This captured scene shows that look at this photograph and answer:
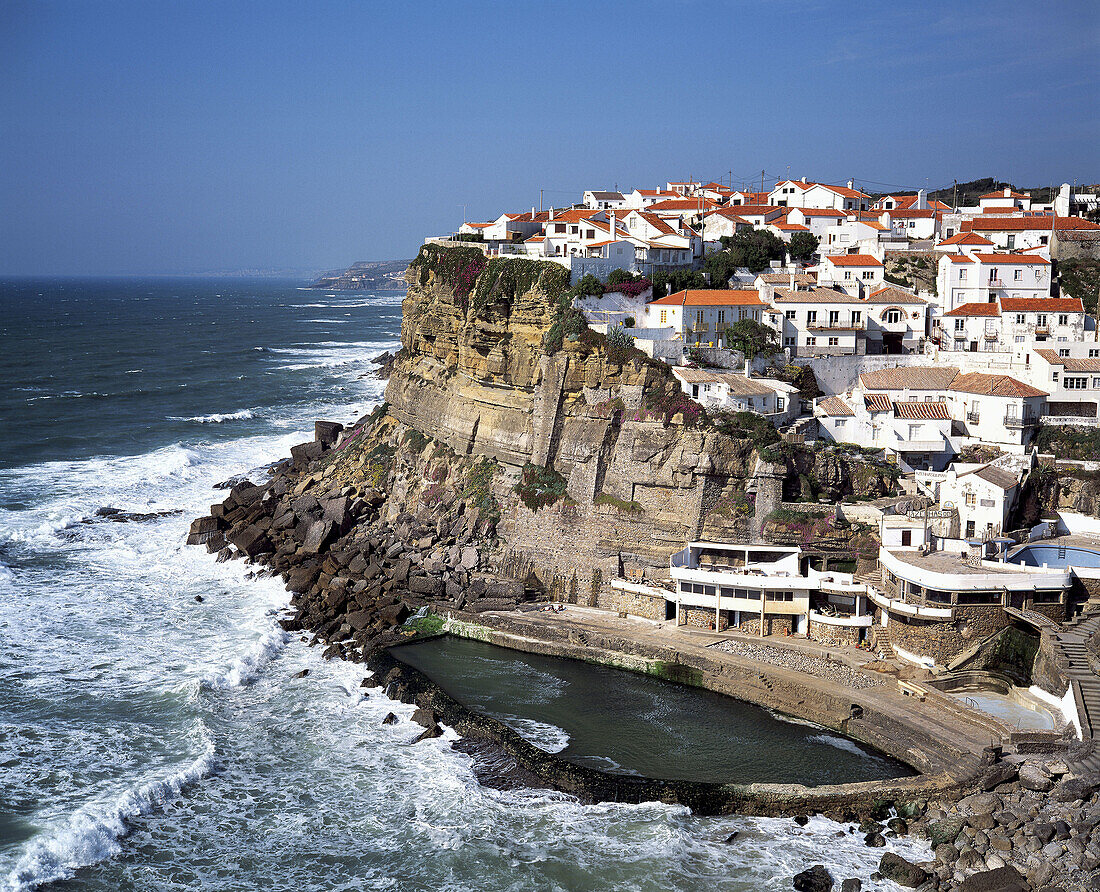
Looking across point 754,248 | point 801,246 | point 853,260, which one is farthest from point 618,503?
point 801,246

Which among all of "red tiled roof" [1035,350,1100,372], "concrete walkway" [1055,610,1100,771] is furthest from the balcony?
"concrete walkway" [1055,610,1100,771]

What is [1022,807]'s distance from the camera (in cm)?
2253

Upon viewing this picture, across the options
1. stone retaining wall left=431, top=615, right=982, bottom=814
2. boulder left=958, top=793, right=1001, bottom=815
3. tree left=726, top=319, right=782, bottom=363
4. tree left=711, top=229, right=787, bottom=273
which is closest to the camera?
boulder left=958, top=793, right=1001, bottom=815

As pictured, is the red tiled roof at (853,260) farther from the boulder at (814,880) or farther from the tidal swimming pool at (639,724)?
the boulder at (814,880)

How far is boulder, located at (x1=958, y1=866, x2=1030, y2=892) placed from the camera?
2017 cm

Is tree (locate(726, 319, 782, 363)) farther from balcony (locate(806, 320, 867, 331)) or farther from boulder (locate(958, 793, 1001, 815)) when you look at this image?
boulder (locate(958, 793, 1001, 815))

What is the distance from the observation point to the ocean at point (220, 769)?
21844mm

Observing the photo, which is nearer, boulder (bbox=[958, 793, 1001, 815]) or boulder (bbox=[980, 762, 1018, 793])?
boulder (bbox=[958, 793, 1001, 815])

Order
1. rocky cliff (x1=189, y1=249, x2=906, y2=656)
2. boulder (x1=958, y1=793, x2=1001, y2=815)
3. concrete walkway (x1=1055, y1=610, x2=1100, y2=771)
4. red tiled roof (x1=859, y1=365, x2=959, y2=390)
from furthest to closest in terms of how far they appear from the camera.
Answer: red tiled roof (x1=859, y1=365, x2=959, y2=390) → rocky cliff (x1=189, y1=249, x2=906, y2=656) → concrete walkway (x1=1055, y1=610, x2=1100, y2=771) → boulder (x1=958, y1=793, x2=1001, y2=815)

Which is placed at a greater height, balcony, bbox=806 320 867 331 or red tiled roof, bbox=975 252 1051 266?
red tiled roof, bbox=975 252 1051 266

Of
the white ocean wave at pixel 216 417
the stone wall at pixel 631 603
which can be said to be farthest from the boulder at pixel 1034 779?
the white ocean wave at pixel 216 417

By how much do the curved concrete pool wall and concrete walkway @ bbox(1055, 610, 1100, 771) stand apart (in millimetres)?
2375

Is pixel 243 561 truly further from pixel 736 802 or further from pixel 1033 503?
pixel 1033 503

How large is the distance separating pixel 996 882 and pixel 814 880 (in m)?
3.55
